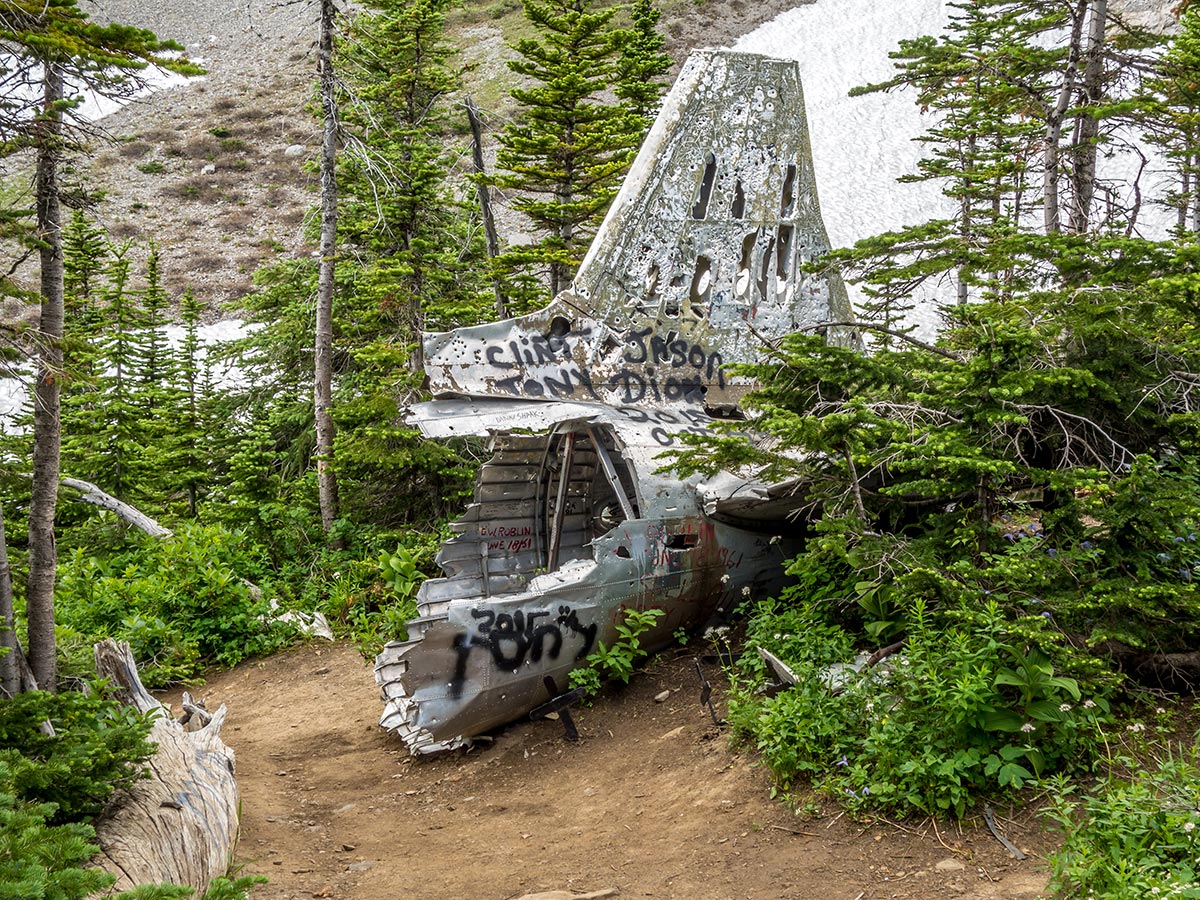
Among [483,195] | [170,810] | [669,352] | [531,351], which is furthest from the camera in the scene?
[483,195]

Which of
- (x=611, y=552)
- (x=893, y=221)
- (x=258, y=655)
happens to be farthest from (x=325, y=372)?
(x=893, y=221)

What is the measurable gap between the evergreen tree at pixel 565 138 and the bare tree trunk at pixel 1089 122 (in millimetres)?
7991

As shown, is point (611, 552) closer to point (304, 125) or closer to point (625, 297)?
point (625, 297)

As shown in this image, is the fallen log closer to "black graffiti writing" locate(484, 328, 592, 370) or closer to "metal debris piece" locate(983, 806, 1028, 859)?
"black graffiti writing" locate(484, 328, 592, 370)

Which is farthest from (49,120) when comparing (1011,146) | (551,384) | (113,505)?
(1011,146)

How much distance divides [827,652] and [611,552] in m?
2.37

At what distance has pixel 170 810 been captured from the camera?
20.6ft

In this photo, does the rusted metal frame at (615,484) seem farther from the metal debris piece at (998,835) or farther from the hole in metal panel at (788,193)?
the metal debris piece at (998,835)

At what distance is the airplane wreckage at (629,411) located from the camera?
Result: 891cm

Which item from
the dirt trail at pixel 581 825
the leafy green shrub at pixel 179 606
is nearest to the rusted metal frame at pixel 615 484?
the dirt trail at pixel 581 825

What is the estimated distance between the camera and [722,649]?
9.92 metres

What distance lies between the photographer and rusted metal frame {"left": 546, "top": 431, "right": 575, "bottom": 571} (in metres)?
10.7

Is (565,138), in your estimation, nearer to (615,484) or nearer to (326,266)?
(326,266)

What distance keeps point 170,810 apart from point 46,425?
3.13 metres
